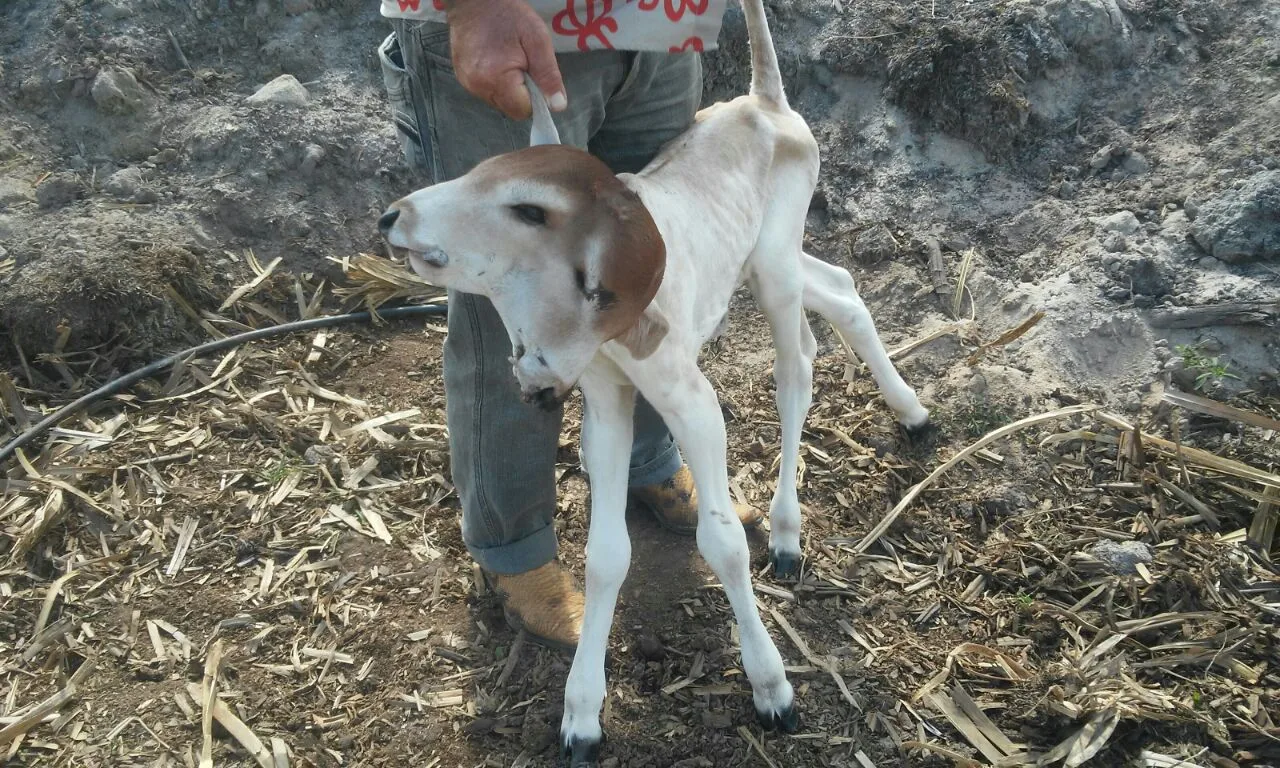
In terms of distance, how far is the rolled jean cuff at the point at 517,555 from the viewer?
11.2ft

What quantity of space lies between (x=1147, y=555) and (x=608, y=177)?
8.21ft

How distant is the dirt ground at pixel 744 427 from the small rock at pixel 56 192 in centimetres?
12

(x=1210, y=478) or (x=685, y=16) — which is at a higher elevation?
(x=685, y=16)

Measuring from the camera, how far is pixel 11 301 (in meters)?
4.79

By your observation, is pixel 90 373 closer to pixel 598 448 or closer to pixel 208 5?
pixel 208 5

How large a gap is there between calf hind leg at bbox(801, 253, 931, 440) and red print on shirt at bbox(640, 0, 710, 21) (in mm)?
1358

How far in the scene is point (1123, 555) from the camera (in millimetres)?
3506

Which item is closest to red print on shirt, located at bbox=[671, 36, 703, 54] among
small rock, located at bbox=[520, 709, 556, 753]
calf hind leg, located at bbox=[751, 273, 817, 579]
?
calf hind leg, located at bbox=[751, 273, 817, 579]

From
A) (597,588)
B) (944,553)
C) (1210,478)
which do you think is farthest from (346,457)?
(1210,478)

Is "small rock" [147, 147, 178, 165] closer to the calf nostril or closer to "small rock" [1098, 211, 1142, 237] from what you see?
the calf nostril

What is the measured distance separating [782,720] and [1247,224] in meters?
3.04

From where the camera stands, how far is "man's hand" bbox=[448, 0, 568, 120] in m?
2.23

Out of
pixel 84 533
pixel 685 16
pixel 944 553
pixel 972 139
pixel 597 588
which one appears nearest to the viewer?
pixel 685 16

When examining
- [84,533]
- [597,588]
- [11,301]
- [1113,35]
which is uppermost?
[1113,35]
